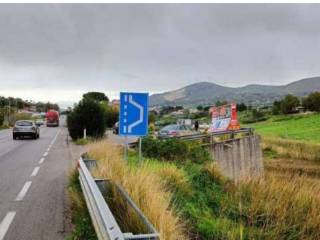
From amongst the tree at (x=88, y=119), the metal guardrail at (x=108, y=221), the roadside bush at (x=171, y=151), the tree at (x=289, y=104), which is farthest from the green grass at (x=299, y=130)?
the metal guardrail at (x=108, y=221)

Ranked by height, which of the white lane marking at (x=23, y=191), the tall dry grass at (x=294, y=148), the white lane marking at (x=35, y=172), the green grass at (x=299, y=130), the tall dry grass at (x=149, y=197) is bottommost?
the tall dry grass at (x=294, y=148)

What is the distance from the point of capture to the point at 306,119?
8594 centimetres

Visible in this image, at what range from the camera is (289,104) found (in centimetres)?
11088

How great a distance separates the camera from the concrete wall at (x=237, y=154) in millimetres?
24359

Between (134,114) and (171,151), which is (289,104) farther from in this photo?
(134,114)

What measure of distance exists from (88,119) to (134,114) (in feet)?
83.4

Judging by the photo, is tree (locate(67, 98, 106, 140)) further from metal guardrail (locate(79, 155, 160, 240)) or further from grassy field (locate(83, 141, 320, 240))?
metal guardrail (locate(79, 155, 160, 240))

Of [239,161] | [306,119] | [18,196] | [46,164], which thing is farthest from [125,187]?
[306,119]

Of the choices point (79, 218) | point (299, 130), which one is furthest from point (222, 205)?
point (299, 130)

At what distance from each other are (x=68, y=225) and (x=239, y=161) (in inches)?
829

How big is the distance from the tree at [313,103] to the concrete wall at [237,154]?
82.9m

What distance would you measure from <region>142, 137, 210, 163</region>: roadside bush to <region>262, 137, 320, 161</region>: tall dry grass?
33.9 meters

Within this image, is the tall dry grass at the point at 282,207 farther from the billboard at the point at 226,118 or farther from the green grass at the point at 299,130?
the green grass at the point at 299,130

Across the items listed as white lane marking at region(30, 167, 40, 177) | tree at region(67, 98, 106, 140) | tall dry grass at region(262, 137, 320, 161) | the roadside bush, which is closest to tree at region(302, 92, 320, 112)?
tall dry grass at region(262, 137, 320, 161)
